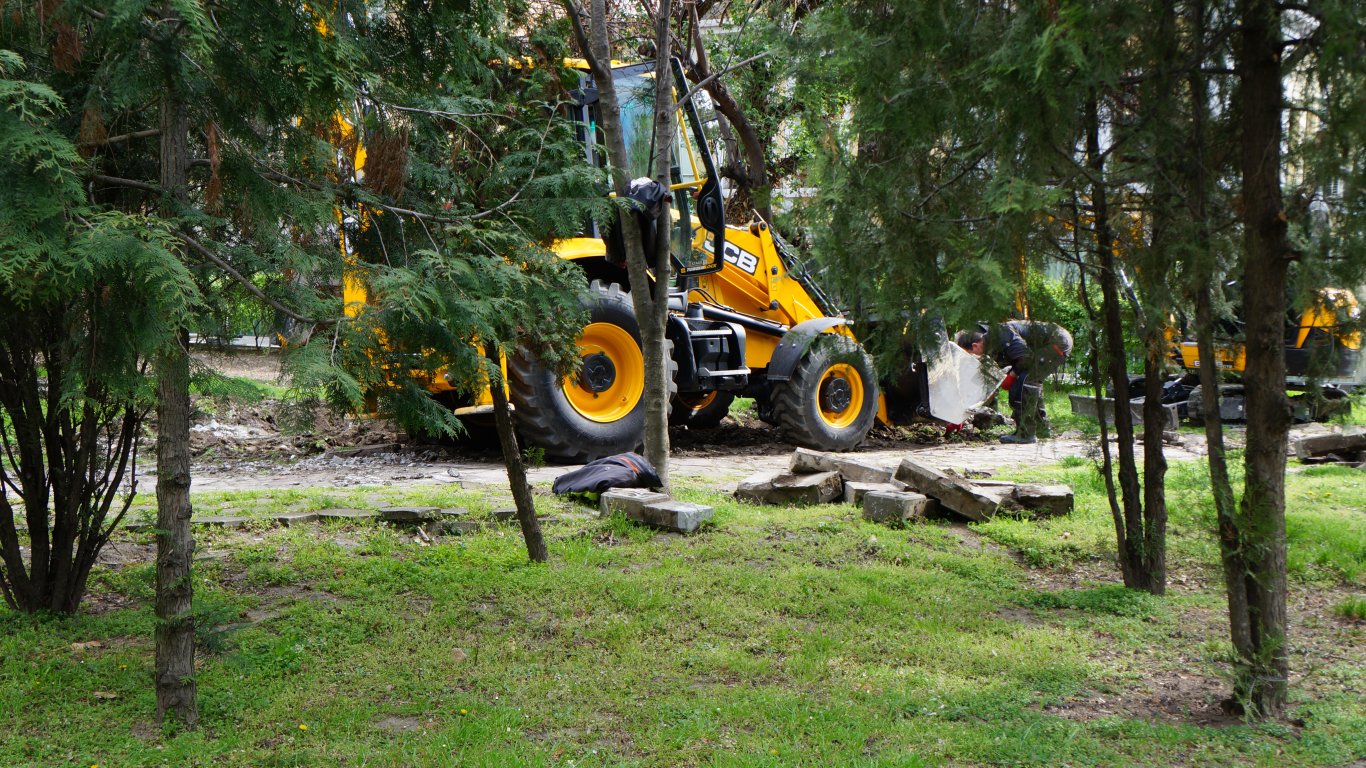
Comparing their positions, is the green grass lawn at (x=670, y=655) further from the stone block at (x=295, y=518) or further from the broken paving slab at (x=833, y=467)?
the broken paving slab at (x=833, y=467)

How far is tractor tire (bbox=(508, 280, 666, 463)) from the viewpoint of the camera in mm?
9781

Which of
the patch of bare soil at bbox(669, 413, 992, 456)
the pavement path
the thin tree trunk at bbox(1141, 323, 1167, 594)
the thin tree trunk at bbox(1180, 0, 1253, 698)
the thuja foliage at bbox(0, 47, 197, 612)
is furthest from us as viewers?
the patch of bare soil at bbox(669, 413, 992, 456)

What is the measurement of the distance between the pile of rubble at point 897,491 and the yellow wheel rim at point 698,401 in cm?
255

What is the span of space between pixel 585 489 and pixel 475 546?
4.58 feet

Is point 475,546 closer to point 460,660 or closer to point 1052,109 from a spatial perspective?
point 460,660

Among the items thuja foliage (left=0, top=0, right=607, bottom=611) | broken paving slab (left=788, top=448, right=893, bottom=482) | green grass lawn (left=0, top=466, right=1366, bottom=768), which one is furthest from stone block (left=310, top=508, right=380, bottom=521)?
broken paving slab (left=788, top=448, right=893, bottom=482)

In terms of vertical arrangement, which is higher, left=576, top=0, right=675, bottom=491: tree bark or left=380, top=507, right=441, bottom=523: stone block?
left=576, top=0, right=675, bottom=491: tree bark

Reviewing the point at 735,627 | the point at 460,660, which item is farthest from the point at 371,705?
the point at 735,627

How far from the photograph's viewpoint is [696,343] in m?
11.2

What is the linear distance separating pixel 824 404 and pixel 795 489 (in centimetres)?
372

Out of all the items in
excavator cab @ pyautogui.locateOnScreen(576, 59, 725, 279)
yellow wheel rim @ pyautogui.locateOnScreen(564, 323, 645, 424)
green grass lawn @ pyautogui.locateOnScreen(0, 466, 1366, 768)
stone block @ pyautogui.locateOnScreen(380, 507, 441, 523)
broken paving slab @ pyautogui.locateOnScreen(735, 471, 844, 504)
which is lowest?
green grass lawn @ pyautogui.locateOnScreen(0, 466, 1366, 768)

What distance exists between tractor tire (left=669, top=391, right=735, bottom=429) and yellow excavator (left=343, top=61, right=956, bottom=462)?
0.03 m

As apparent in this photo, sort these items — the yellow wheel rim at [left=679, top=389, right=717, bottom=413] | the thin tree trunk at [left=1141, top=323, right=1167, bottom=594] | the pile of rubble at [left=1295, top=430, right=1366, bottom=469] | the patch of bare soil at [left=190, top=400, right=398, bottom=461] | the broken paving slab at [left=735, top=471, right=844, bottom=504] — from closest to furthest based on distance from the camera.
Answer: the thin tree trunk at [left=1141, top=323, right=1167, bottom=594] → the broken paving slab at [left=735, top=471, right=844, bottom=504] → the patch of bare soil at [left=190, top=400, right=398, bottom=461] → the pile of rubble at [left=1295, top=430, right=1366, bottom=469] → the yellow wheel rim at [left=679, top=389, right=717, bottom=413]

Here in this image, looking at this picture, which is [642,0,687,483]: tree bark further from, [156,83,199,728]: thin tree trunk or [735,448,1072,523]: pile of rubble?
[156,83,199,728]: thin tree trunk
